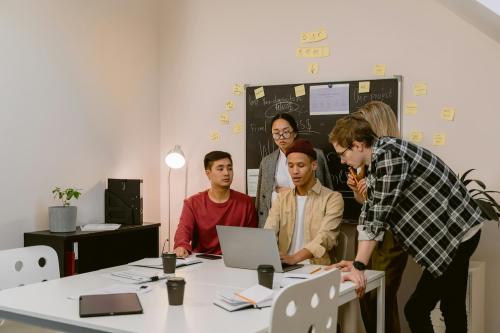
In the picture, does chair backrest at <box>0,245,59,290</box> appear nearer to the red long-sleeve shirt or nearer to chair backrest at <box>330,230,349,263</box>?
the red long-sleeve shirt

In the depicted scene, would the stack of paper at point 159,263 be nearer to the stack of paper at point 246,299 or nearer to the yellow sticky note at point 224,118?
the stack of paper at point 246,299

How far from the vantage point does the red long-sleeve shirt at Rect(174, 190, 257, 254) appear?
3.62 m

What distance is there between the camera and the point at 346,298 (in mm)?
2322

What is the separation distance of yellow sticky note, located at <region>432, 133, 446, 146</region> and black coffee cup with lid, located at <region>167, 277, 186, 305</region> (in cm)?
230

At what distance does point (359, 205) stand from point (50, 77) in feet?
7.29

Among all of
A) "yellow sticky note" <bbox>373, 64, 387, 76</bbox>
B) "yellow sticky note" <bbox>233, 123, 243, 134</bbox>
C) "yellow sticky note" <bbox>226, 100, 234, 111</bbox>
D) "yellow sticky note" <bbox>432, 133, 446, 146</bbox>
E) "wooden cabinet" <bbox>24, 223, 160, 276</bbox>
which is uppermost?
"yellow sticky note" <bbox>373, 64, 387, 76</bbox>

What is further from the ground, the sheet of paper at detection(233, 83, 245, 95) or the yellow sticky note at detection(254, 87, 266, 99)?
the sheet of paper at detection(233, 83, 245, 95)

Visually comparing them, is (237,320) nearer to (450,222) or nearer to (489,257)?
(450,222)

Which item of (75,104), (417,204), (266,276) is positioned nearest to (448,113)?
(417,204)

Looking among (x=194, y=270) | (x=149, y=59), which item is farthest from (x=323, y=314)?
(x=149, y=59)

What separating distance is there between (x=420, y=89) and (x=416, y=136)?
307 millimetres

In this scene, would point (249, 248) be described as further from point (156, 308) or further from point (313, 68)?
point (313, 68)

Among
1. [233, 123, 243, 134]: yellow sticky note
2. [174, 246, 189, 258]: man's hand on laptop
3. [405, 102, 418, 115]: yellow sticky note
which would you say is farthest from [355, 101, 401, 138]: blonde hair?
[174, 246, 189, 258]: man's hand on laptop

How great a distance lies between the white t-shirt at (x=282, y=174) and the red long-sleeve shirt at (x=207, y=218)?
0.33 metres
